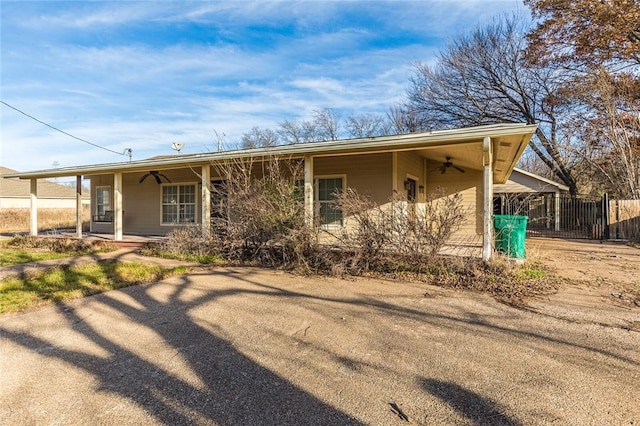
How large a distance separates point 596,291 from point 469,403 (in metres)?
4.76

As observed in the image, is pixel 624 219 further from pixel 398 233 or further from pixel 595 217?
pixel 398 233

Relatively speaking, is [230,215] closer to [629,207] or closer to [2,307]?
[2,307]

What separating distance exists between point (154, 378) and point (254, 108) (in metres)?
23.8

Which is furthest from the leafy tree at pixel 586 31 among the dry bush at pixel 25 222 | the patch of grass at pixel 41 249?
the dry bush at pixel 25 222

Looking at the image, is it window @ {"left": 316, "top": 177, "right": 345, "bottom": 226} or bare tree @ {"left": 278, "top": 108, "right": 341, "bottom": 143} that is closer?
window @ {"left": 316, "top": 177, "right": 345, "bottom": 226}

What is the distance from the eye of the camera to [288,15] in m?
11.6

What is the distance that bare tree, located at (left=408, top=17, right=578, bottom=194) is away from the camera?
69.9 feet

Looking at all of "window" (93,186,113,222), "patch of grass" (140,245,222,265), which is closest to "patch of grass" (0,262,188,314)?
"patch of grass" (140,245,222,265)

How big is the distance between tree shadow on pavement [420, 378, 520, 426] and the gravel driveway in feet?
0.04

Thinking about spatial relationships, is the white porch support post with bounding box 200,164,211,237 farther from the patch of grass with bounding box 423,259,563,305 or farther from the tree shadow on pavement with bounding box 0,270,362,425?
the patch of grass with bounding box 423,259,563,305

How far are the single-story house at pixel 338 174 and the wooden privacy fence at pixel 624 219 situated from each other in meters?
4.33

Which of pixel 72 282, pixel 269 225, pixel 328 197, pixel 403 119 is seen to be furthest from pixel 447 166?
pixel 403 119

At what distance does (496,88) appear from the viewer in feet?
72.7

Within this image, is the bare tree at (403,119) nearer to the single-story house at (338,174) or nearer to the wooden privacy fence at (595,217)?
the wooden privacy fence at (595,217)
